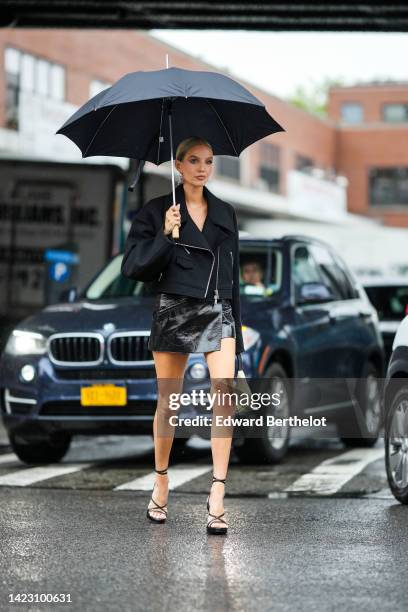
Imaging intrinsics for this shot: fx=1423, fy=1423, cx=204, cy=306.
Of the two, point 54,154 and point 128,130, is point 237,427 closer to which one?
point 128,130

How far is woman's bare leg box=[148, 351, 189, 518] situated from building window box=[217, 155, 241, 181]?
4866 cm

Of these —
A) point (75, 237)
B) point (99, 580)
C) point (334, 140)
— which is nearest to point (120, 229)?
point (75, 237)

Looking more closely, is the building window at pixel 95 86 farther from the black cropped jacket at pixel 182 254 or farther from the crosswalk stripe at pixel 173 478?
the black cropped jacket at pixel 182 254

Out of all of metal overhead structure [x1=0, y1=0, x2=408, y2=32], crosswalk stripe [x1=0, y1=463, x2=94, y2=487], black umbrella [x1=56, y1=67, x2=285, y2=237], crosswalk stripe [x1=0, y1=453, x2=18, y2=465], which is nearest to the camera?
black umbrella [x1=56, y1=67, x2=285, y2=237]

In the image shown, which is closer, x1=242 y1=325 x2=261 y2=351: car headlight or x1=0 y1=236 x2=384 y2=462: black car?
x1=0 y1=236 x2=384 y2=462: black car

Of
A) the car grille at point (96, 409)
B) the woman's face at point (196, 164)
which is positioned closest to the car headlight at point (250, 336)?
the car grille at point (96, 409)

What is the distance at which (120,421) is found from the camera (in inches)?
427

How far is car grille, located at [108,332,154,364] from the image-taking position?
1089 cm

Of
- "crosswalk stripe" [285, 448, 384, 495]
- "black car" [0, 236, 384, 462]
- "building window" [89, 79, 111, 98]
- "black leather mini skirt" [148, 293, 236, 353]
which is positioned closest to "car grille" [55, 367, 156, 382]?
"black car" [0, 236, 384, 462]

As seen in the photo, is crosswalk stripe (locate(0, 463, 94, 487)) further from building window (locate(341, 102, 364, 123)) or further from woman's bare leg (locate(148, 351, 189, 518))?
building window (locate(341, 102, 364, 123))

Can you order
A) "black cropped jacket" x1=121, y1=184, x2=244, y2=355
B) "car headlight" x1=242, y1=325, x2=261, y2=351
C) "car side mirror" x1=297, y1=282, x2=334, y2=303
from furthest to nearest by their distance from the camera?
"car side mirror" x1=297, y1=282, x2=334, y2=303
"car headlight" x1=242, y1=325, x2=261, y2=351
"black cropped jacket" x1=121, y1=184, x2=244, y2=355

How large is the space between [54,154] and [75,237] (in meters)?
10.6

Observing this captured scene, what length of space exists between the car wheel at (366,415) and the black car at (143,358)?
0.04m

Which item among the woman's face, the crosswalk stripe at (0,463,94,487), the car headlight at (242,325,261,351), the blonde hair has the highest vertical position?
the blonde hair
